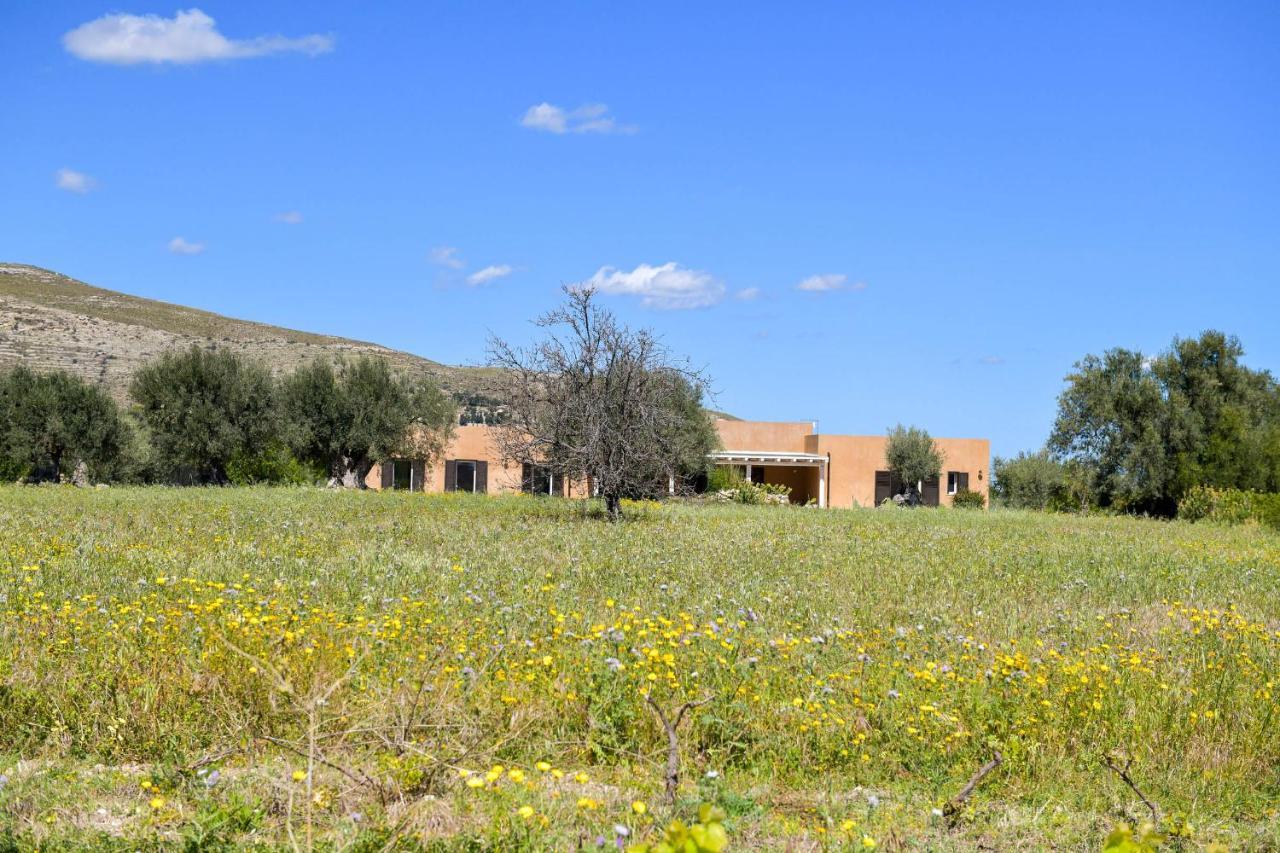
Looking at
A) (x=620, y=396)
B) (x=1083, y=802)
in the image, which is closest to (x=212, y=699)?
(x=1083, y=802)

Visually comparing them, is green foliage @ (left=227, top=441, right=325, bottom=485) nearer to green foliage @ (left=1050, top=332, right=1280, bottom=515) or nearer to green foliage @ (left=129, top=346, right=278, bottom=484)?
green foliage @ (left=129, top=346, right=278, bottom=484)

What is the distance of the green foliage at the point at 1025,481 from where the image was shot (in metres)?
48.8

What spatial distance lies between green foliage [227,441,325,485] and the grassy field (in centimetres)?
2803

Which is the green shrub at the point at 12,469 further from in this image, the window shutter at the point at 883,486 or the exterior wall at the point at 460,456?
the window shutter at the point at 883,486

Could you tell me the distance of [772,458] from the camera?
158 ft

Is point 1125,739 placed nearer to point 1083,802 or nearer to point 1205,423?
point 1083,802

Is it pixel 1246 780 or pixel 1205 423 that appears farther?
pixel 1205 423

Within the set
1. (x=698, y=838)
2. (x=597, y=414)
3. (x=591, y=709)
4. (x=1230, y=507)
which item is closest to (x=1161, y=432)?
(x=1230, y=507)

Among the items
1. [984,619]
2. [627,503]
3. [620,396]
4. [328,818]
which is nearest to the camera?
[328,818]

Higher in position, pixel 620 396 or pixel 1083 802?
pixel 620 396

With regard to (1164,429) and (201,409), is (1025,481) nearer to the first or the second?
(1164,429)

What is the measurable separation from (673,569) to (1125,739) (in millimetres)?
6140

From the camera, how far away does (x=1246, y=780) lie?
5699 mm

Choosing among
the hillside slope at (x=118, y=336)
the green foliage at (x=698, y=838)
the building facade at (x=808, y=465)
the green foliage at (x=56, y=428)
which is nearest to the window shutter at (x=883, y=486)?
the building facade at (x=808, y=465)
